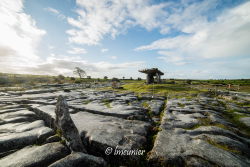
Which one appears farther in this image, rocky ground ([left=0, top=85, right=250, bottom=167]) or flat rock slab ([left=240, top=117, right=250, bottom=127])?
flat rock slab ([left=240, top=117, right=250, bottom=127])

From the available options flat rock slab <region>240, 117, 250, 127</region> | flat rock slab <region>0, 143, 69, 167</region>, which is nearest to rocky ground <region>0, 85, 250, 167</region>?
flat rock slab <region>0, 143, 69, 167</region>

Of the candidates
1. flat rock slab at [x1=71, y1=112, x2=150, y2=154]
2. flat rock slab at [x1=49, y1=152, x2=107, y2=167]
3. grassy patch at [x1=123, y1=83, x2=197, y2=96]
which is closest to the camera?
flat rock slab at [x1=49, y1=152, x2=107, y2=167]

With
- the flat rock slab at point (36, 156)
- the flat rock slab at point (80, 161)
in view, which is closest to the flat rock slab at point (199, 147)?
the flat rock slab at point (80, 161)

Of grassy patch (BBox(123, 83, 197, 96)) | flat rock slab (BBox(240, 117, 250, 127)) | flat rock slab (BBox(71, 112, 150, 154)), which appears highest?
grassy patch (BBox(123, 83, 197, 96))

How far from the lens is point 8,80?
36.5m

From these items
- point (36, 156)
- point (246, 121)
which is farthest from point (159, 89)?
point (36, 156)

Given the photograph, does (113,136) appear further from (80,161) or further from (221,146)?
(221,146)

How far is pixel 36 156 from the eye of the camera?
304 cm

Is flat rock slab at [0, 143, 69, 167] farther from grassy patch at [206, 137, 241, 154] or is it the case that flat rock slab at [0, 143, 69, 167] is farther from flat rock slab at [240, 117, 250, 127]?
flat rock slab at [240, 117, 250, 127]

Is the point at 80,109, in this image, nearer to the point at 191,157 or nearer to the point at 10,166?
the point at 10,166

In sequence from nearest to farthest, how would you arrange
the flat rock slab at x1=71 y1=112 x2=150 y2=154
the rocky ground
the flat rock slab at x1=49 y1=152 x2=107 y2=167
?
the flat rock slab at x1=49 y1=152 x2=107 y2=167
the rocky ground
the flat rock slab at x1=71 y1=112 x2=150 y2=154

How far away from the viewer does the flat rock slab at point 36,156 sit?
2.83 meters

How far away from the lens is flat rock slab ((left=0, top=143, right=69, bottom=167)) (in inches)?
111

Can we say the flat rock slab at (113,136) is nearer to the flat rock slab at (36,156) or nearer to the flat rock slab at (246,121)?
the flat rock slab at (36,156)
